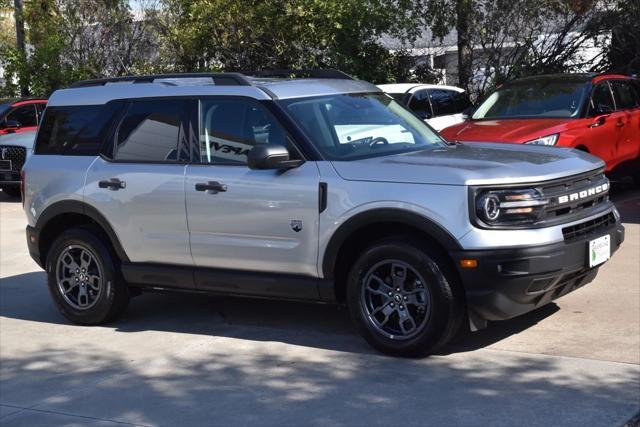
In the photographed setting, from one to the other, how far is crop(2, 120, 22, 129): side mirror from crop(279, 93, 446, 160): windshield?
12.1 metres

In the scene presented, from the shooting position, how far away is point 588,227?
652 cm

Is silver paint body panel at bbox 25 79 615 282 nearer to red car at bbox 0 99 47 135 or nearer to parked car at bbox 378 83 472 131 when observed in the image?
parked car at bbox 378 83 472 131

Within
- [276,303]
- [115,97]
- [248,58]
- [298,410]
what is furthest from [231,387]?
[248,58]

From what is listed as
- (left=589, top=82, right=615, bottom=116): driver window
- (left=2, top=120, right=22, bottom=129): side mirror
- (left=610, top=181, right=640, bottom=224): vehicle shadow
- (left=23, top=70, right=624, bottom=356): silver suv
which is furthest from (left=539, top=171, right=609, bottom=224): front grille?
(left=2, top=120, right=22, bottom=129): side mirror

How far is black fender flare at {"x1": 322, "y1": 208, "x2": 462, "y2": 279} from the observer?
609 centimetres

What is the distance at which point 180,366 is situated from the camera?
6.66 m

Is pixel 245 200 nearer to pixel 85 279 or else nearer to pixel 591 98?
pixel 85 279

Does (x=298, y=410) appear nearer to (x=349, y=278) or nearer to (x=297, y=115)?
(x=349, y=278)

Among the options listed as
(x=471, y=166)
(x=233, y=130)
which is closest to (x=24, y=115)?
(x=233, y=130)

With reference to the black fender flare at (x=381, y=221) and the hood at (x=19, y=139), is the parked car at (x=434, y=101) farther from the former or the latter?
the black fender flare at (x=381, y=221)

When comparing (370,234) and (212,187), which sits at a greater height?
(212,187)

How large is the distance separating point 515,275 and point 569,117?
6.25 meters

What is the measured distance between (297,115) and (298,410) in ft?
7.35

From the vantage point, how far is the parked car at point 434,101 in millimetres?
15031
